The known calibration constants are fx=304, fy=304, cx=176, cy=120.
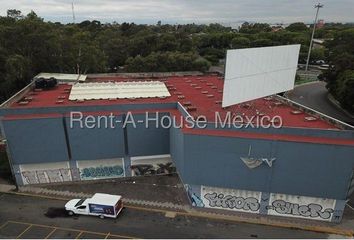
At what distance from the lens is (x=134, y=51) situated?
8738cm

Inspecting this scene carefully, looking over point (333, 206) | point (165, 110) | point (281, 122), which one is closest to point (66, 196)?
point (165, 110)

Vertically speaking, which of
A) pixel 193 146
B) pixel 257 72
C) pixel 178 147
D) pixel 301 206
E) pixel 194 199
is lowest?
pixel 194 199

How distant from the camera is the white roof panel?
39.6 meters

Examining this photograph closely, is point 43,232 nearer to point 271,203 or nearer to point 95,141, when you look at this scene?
point 95,141

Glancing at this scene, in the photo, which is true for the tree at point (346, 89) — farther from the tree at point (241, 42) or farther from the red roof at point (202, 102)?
the tree at point (241, 42)

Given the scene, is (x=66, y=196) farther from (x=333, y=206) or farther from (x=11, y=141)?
(x=333, y=206)

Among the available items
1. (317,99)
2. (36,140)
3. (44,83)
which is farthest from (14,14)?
(317,99)

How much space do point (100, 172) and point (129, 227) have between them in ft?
32.6

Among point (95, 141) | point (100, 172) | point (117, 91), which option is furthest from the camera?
point (117, 91)

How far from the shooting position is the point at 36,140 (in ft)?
110

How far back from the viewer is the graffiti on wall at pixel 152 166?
120 feet

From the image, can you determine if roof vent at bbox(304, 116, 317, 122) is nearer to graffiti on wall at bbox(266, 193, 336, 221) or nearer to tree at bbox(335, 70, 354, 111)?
graffiti on wall at bbox(266, 193, 336, 221)

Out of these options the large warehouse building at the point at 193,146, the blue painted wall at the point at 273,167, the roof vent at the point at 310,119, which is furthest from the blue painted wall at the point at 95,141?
the roof vent at the point at 310,119

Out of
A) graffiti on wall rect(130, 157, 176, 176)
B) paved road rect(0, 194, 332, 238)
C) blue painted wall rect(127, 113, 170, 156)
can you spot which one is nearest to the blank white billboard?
blue painted wall rect(127, 113, 170, 156)
